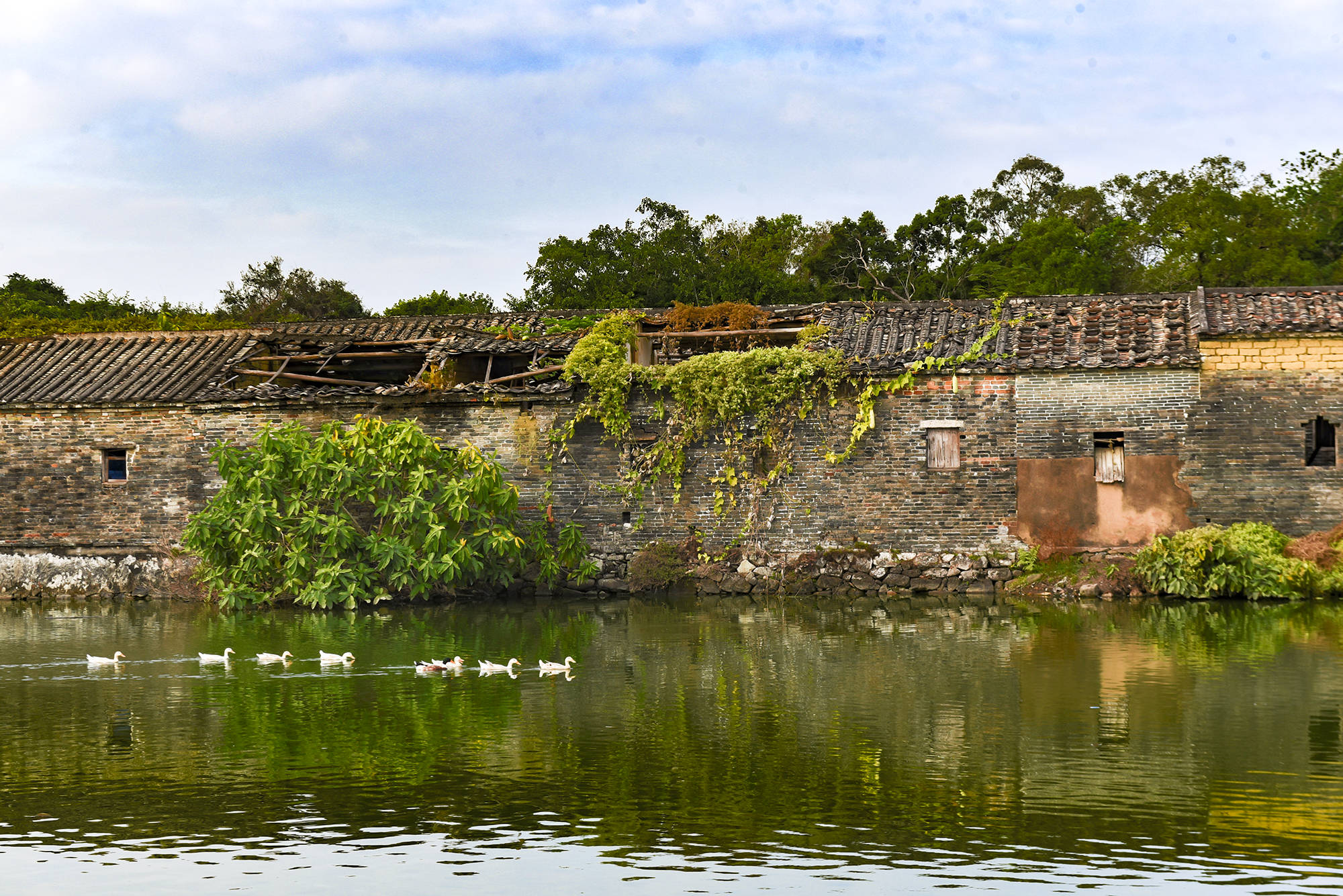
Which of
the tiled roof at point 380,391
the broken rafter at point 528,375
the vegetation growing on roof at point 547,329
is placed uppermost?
the vegetation growing on roof at point 547,329

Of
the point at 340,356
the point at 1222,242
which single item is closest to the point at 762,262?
the point at 1222,242

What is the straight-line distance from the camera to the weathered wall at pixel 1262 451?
21438mm

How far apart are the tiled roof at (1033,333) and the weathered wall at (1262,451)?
94 cm

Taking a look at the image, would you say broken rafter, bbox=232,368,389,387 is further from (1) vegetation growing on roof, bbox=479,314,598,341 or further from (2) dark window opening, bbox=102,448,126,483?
(2) dark window opening, bbox=102,448,126,483

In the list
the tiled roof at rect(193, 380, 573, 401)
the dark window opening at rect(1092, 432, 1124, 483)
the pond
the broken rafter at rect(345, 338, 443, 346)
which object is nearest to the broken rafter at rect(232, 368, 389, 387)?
the tiled roof at rect(193, 380, 573, 401)

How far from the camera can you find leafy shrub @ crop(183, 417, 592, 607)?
2108 centimetres

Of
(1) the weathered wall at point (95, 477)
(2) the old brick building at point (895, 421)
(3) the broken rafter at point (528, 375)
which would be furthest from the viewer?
(1) the weathered wall at point (95, 477)

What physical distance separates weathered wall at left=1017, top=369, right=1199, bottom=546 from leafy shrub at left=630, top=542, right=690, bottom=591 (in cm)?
572

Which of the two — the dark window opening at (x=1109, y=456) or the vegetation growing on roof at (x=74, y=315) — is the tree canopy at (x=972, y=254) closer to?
the vegetation growing on roof at (x=74, y=315)

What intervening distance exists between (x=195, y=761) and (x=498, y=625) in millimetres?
8277

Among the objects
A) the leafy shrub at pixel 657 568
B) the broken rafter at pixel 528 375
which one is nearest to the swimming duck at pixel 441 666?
the leafy shrub at pixel 657 568

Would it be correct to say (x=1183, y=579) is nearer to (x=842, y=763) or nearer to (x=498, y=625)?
(x=498, y=625)

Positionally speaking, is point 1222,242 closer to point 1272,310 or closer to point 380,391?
point 1272,310

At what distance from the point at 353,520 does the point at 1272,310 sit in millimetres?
15462
